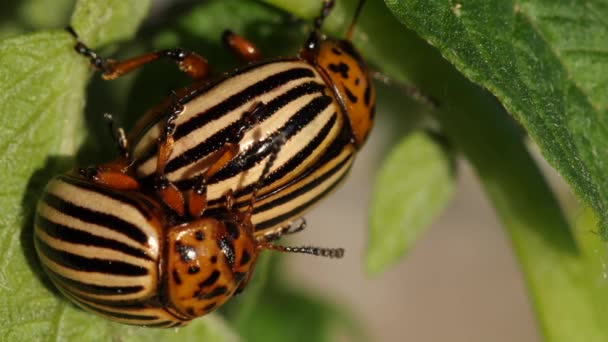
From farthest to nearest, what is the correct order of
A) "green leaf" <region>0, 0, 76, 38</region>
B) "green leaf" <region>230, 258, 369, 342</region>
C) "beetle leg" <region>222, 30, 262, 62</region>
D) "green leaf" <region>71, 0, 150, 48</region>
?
"green leaf" <region>230, 258, 369, 342</region> < "green leaf" <region>0, 0, 76, 38</region> < "beetle leg" <region>222, 30, 262, 62</region> < "green leaf" <region>71, 0, 150, 48</region>

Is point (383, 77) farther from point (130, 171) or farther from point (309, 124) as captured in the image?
point (130, 171)

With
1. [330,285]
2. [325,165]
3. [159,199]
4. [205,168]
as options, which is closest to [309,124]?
[325,165]

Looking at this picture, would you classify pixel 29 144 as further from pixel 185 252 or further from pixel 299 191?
pixel 299 191

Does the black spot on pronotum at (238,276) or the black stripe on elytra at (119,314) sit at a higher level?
the black spot on pronotum at (238,276)

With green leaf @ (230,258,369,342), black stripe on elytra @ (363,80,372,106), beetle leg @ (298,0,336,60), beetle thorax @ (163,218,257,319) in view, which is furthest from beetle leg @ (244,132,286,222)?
green leaf @ (230,258,369,342)

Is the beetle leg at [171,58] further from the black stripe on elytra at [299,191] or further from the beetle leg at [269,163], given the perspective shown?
the black stripe on elytra at [299,191]

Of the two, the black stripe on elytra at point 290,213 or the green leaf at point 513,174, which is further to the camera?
the black stripe on elytra at point 290,213

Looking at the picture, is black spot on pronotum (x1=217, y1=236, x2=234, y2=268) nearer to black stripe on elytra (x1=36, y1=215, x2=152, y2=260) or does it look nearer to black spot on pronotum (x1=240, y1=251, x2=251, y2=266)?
black spot on pronotum (x1=240, y1=251, x2=251, y2=266)

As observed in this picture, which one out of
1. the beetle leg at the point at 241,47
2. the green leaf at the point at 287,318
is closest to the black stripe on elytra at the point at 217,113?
the beetle leg at the point at 241,47
